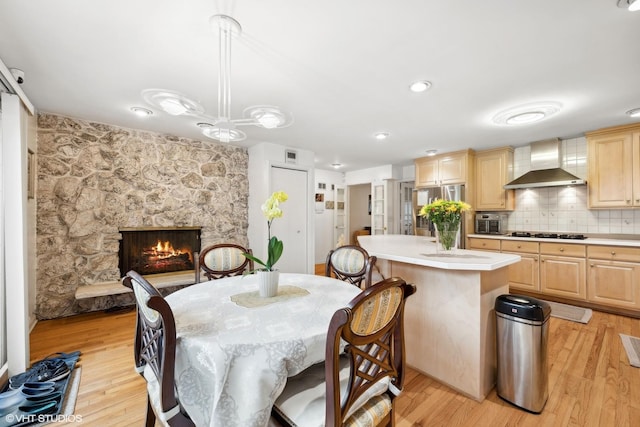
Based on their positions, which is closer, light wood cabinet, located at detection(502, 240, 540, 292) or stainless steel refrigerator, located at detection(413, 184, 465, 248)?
light wood cabinet, located at detection(502, 240, 540, 292)

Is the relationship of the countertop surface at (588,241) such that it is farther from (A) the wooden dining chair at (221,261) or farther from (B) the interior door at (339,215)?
(A) the wooden dining chair at (221,261)

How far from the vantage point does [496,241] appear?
421 cm

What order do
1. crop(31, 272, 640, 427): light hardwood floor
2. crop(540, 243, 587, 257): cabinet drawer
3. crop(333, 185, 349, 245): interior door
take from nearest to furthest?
crop(31, 272, 640, 427): light hardwood floor < crop(540, 243, 587, 257): cabinet drawer < crop(333, 185, 349, 245): interior door

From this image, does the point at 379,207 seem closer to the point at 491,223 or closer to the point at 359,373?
the point at 491,223

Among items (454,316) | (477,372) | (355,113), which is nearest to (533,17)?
(355,113)

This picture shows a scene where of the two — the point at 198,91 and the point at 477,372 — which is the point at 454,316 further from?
the point at 198,91

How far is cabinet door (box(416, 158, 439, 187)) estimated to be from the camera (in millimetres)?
4992

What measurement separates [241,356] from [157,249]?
353 cm

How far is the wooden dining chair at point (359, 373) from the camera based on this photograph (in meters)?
0.88

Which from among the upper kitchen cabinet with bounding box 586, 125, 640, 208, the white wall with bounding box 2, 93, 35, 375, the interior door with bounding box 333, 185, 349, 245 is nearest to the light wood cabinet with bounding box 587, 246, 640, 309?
the upper kitchen cabinet with bounding box 586, 125, 640, 208

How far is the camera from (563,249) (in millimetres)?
3617

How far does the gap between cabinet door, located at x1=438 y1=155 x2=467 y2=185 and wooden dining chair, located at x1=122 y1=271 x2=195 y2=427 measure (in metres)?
4.79

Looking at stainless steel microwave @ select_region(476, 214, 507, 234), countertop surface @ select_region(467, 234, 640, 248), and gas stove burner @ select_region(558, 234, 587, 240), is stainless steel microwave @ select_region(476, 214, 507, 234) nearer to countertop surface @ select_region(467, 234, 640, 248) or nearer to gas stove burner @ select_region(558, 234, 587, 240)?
countertop surface @ select_region(467, 234, 640, 248)

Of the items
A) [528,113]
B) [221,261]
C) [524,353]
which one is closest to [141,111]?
[221,261]
